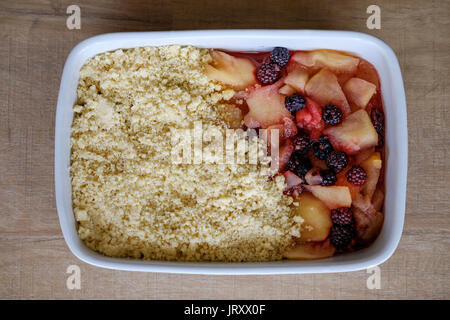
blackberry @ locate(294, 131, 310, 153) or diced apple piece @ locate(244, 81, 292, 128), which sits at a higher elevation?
diced apple piece @ locate(244, 81, 292, 128)

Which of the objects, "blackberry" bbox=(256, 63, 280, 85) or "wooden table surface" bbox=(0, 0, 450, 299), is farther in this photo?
"wooden table surface" bbox=(0, 0, 450, 299)

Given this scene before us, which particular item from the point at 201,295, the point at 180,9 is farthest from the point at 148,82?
the point at 201,295

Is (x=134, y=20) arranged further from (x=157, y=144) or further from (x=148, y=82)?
(x=157, y=144)

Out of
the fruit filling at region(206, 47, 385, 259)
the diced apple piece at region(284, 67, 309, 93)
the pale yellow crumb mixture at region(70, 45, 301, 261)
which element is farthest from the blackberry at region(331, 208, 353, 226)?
the diced apple piece at region(284, 67, 309, 93)

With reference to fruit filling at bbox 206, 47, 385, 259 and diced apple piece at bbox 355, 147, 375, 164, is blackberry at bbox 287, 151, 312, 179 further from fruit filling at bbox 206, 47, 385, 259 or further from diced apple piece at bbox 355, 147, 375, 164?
diced apple piece at bbox 355, 147, 375, 164

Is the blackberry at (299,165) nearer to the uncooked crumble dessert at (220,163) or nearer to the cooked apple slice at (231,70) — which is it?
the uncooked crumble dessert at (220,163)

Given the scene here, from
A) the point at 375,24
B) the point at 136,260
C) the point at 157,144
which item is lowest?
the point at 136,260

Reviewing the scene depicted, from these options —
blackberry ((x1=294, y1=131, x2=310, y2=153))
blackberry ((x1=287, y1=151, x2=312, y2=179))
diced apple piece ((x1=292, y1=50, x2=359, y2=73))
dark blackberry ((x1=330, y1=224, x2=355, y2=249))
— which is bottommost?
dark blackberry ((x1=330, y1=224, x2=355, y2=249))
